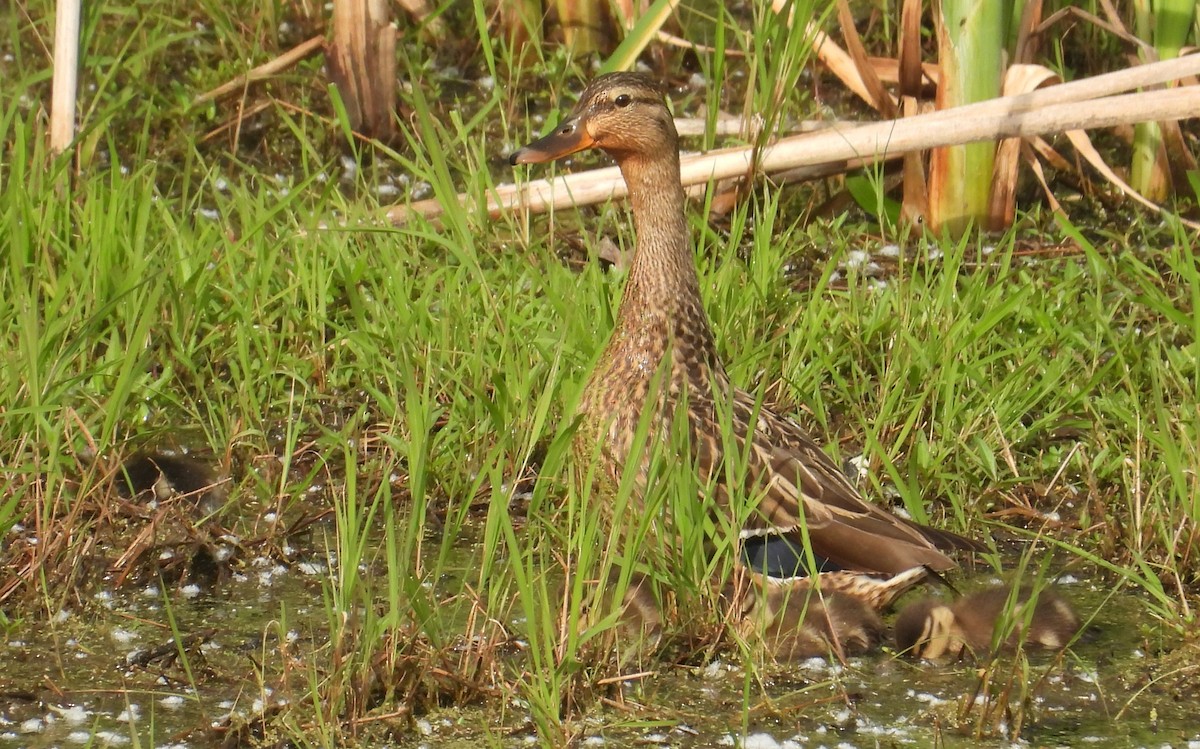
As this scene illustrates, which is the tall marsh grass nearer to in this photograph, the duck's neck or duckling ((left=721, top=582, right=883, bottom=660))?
duckling ((left=721, top=582, right=883, bottom=660))

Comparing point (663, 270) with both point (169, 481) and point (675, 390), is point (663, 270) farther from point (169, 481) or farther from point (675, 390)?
point (169, 481)

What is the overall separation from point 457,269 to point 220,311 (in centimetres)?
74

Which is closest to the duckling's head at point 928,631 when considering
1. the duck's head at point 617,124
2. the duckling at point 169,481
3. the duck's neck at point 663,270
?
the duck's neck at point 663,270

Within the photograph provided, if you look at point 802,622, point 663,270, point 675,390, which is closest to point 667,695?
point 802,622

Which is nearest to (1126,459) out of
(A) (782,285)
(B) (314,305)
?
(A) (782,285)

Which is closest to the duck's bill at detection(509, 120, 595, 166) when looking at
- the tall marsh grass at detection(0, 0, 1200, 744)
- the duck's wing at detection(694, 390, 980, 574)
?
the tall marsh grass at detection(0, 0, 1200, 744)

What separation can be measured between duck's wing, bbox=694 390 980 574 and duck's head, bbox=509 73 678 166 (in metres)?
0.84

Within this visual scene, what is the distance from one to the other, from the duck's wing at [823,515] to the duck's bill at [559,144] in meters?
0.93

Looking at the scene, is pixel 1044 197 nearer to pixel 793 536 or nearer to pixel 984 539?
pixel 984 539

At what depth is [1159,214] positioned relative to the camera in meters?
6.58

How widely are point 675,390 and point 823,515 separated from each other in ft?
1.65

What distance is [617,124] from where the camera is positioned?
4738 mm

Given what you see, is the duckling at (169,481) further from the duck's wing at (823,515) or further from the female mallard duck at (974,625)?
the female mallard duck at (974,625)

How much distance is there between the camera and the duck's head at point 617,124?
474 cm
